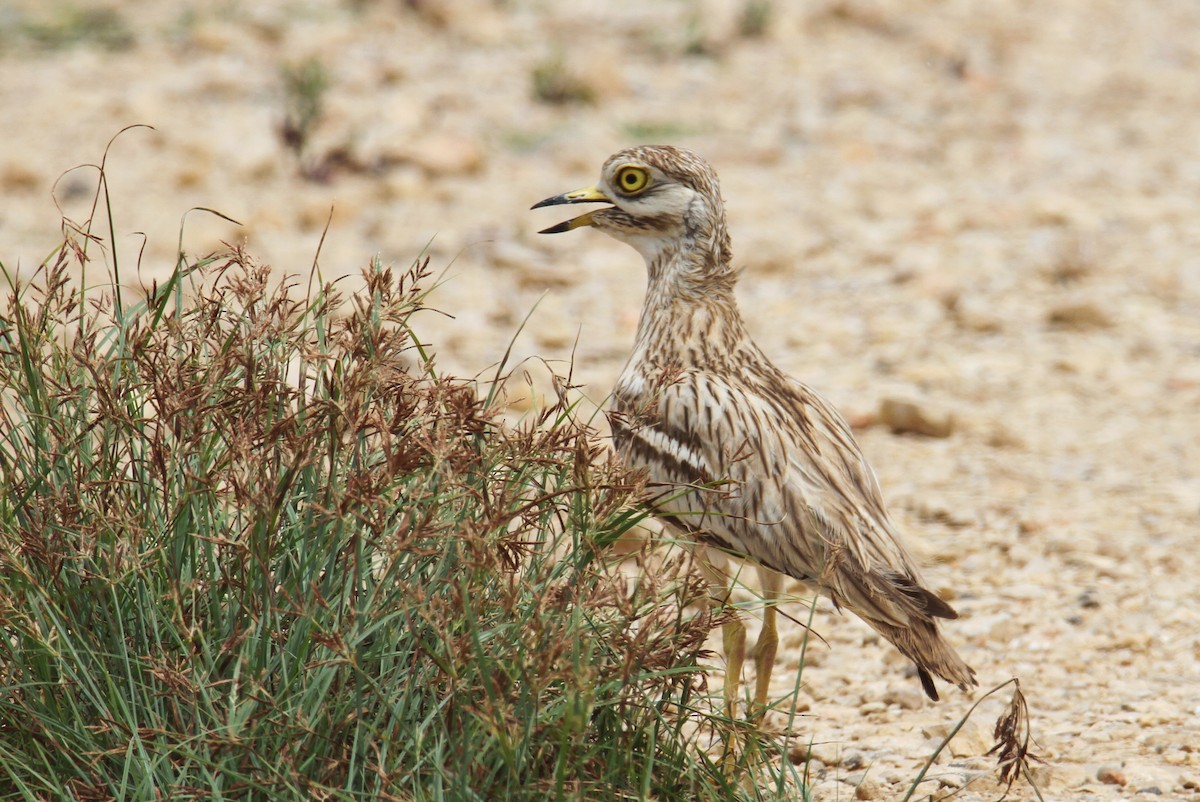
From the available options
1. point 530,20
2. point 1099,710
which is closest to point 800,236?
point 530,20

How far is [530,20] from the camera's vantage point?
34.3 ft

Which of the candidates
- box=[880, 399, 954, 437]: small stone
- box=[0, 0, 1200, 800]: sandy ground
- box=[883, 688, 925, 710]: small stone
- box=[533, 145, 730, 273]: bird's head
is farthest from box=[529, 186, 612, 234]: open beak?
box=[880, 399, 954, 437]: small stone

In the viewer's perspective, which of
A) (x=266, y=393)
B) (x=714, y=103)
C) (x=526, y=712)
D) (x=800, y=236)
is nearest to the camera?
(x=526, y=712)

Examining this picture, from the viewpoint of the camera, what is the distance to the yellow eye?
13.0 feet

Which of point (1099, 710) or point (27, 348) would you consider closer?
point (27, 348)

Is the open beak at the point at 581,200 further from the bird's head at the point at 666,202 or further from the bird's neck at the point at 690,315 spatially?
the bird's neck at the point at 690,315

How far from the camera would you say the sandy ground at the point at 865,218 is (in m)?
4.12

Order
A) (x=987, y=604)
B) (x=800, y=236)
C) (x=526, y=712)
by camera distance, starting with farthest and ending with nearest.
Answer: (x=800, y=236), (x=987, y=604), (x=526, y=712)

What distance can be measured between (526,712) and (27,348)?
44.0 inches

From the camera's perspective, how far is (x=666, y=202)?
3982mm

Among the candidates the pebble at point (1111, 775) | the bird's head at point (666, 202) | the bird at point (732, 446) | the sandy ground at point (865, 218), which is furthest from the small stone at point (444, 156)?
the pebble at point (1111, 775)

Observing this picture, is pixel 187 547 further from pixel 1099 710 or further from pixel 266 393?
pixel 1099 710

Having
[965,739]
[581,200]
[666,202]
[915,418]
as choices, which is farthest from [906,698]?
[915,418]

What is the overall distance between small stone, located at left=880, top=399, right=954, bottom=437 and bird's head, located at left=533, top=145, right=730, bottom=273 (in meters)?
1.81
